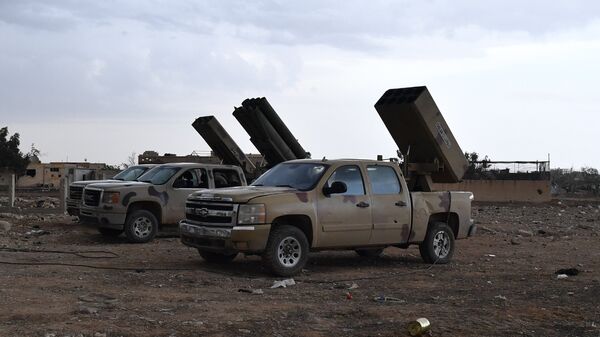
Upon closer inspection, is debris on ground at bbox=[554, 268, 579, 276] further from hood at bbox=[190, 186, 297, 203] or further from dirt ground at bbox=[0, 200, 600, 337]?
hood at bbox=[190, 186, 297, 203]

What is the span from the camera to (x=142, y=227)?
15.3 meters

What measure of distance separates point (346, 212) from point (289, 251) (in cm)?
119

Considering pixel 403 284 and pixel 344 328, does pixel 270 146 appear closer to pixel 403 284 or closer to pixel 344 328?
pixel 403 284

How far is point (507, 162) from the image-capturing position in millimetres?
40469

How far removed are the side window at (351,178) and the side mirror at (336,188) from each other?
234mm

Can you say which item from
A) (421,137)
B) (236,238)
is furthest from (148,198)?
(421,137)

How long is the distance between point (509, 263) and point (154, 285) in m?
6.86

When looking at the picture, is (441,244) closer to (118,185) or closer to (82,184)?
(118,185)

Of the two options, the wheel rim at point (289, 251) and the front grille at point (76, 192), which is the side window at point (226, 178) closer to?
the front grille at point (76, 192)

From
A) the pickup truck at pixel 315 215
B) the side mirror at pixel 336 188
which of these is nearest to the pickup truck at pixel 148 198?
the pickup truck at pixel 315 215

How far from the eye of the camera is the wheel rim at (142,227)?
15195mm

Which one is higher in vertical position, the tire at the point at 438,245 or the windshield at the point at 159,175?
the windshield at the point at 159,175

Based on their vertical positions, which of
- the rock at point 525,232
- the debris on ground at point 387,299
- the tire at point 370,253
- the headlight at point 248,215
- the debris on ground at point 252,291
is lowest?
the debris on ground at point 252,291

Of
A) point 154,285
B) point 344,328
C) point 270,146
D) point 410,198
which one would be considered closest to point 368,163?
point 410,198
